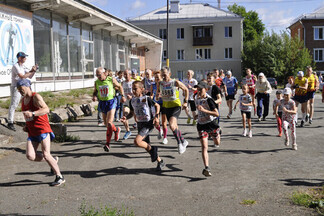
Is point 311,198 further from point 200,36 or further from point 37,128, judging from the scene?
point 200,36

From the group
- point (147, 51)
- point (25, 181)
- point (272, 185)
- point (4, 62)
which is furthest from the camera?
point (147, 51)

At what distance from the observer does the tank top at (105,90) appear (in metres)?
9.09

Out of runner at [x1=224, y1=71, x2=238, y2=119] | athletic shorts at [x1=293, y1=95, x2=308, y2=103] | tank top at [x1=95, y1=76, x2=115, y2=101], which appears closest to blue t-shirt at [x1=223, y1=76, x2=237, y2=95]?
runner at [x1=224, y1=71, x2=238, y2=119]

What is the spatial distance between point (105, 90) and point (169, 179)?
3.57 metres

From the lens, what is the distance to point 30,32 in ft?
52.4

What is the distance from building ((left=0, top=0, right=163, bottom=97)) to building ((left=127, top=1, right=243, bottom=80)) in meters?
26.0

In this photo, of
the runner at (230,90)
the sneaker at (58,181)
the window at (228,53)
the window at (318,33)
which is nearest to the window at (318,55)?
the window at (318,33)

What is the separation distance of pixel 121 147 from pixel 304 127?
6.67 m

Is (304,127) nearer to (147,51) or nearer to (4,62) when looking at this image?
(4,62)

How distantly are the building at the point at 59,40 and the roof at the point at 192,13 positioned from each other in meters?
26.8

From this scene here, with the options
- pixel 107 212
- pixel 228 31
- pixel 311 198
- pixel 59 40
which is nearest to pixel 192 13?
pixel 228 31

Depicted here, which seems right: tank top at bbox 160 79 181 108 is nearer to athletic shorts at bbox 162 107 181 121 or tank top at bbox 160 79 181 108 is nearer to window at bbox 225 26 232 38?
athletic shorts at bbox 162 107 181 121

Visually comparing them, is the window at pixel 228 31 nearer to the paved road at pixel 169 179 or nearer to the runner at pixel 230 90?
the runner at pixel 230 90

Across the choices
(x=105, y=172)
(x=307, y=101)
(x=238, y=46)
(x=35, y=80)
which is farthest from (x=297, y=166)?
(x=238, y=46)
